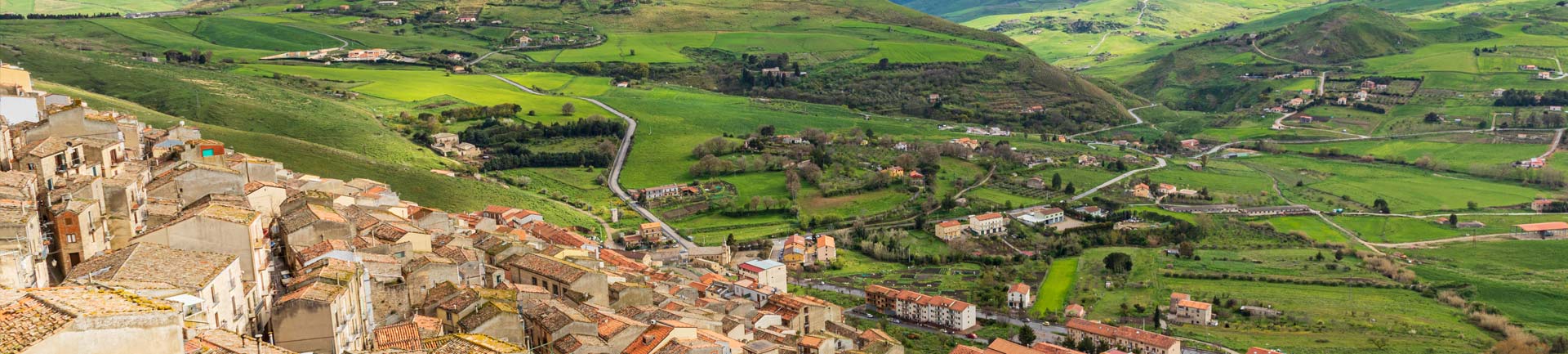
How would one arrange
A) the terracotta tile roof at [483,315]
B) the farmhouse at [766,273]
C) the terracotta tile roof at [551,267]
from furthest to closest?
the farmhouse at [766,273], the terracotta tile roof at [551,267], the terracotta tile roof at [483,315]

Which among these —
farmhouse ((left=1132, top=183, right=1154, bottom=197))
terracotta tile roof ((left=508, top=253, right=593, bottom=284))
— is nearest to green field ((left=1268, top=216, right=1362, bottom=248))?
farmhouse ((left=1132, top=183, right=1154, bottom=197))

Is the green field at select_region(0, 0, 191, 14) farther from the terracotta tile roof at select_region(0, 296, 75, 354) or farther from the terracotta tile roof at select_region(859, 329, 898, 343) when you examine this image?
the terracotta tile roof at select_region(0, 296, 75, 354)

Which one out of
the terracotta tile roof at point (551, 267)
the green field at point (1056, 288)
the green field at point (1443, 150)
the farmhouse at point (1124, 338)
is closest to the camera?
the terracotta tile roof at point (551, 267)

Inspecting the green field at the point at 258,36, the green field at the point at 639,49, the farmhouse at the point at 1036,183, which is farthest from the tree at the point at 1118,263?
the green field at the point at 258,36

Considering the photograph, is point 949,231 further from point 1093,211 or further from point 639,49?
point 639,49

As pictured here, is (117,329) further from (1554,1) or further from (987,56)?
(1554,1)

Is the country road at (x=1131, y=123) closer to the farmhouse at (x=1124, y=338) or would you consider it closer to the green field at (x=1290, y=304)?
the green field at (x=1290, y=304)

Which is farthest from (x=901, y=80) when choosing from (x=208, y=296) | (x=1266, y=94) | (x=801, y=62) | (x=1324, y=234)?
(x=208, y=296)
